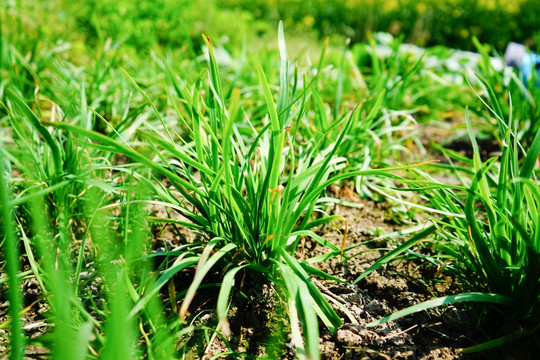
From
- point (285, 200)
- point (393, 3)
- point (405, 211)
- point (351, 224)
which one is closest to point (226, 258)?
point (285, 200)

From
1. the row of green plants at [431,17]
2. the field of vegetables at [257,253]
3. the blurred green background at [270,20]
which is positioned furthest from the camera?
the row of green plants at [431,17]

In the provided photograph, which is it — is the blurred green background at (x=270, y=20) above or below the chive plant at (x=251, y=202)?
above

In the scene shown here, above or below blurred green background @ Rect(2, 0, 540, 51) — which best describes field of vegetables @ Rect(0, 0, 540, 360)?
below

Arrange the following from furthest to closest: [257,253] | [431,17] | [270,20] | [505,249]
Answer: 1. [270,20]
2. [431,17]
3. [257,253]
4. [505,249]

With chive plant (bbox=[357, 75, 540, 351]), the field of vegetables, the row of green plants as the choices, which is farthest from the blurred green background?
chive plant (bbox=[357, 75, 540, 351])

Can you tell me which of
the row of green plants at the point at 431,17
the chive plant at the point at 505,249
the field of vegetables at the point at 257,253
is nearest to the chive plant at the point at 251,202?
the field of vegetables at the point at 257,253

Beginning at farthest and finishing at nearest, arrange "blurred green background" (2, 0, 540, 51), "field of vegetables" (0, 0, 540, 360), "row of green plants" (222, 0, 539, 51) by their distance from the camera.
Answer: "row of green plants" (222, 0, 539, 51) < "blurred green background" (2, 0, 540, 51) < "field of vegetables" (0, 0, 540, 360)

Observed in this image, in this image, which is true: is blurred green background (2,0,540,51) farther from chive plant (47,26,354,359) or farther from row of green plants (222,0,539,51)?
chive plant (47,26,354,359)

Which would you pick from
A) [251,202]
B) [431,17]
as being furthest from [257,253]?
[431,17]

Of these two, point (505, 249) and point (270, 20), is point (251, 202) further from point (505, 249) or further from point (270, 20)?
point (270, 20)

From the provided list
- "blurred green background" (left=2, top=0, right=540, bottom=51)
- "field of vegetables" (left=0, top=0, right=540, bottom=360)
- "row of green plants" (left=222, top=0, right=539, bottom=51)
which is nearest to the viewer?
"field of vegetables" (left=0, top=0, right=540, bottom=360)

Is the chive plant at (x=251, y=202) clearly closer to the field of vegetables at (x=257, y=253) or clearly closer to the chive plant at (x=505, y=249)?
the field of vegetables at (x=257, y=253)

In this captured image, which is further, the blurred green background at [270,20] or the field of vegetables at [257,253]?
the blurred green background at [270,20]

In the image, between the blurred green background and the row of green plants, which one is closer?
the blurred green background
